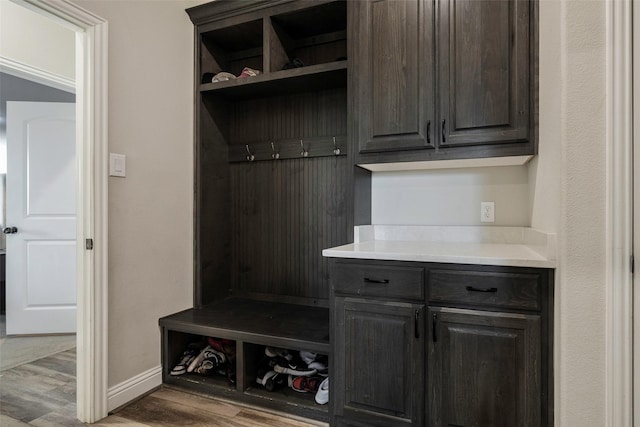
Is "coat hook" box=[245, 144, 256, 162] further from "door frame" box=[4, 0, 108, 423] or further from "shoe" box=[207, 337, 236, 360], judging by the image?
"shoe" box=[207, 337, 236, 360]

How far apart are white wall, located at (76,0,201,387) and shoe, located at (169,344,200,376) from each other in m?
0.13

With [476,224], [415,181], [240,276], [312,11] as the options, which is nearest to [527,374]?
[476,224]

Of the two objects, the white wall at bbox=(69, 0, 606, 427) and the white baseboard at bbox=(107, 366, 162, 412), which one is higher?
the white wall at bbox=(69, 0, 606, 427)

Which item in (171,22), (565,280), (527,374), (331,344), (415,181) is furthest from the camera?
(171,22)

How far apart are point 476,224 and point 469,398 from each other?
95 centimetres

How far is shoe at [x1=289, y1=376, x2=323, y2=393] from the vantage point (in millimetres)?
1972

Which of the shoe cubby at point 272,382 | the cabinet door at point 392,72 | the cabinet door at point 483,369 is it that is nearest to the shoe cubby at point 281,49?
the cabinet door at point 392,72

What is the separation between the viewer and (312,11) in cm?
216

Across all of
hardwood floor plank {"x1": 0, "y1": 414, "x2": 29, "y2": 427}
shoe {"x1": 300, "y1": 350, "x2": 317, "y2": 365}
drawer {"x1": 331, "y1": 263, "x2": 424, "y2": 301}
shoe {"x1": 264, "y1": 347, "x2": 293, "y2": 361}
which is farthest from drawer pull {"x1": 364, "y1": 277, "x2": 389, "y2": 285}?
hardwood floor plank {"x1": 0, "y1": 414, "x2": 29, "y2": 427}

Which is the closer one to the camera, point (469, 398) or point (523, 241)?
point (469, 398)

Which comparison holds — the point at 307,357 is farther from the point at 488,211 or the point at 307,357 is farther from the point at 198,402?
the point at 488,211

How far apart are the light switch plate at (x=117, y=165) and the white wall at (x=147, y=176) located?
3 centimetres

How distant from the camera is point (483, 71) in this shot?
167cm

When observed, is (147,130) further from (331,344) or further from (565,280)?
(565,280)
